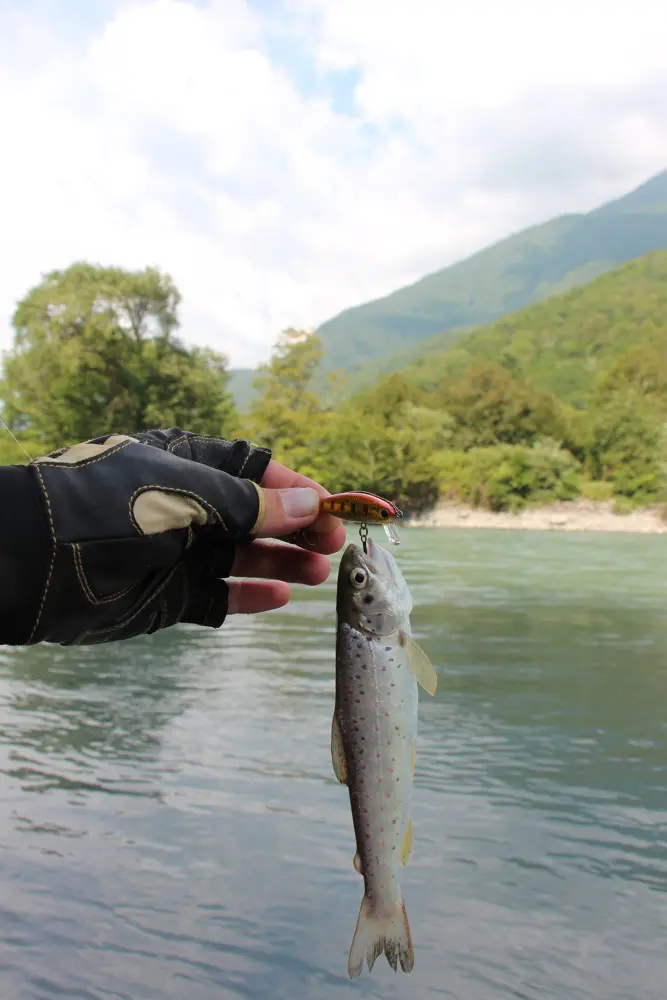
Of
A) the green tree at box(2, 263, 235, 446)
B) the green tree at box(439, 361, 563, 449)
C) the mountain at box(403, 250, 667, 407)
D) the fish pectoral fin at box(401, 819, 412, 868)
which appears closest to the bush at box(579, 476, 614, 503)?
the green tree at box(439, 361, 563, 449)

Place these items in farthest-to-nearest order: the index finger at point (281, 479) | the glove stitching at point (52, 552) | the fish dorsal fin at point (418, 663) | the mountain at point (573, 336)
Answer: the mountain at point (573, 336), the index finger at point (281, 479), the fish dorsal fin at point (418, 663), the glove stitching at point (52, 552)

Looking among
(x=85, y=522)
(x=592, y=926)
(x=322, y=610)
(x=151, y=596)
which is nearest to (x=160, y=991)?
(x=592, y=926)

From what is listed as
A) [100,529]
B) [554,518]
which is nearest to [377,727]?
[100,529]

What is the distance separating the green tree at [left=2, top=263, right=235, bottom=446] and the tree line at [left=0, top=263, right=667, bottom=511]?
0.20 feet

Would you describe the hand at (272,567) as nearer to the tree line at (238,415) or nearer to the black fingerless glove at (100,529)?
the black fingerless glove at (100,529)

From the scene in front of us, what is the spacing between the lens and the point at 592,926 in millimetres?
5270

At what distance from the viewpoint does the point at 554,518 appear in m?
59.0

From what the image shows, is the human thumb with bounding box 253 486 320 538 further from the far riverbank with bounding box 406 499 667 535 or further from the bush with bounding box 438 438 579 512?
the bush with bounding box 438 438 579 512

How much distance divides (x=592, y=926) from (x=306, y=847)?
1.76 metres

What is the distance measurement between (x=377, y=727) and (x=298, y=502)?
1.86 feet

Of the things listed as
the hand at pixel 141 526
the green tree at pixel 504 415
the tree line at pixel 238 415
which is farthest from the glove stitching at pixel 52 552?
the green tree at pixel 504 415

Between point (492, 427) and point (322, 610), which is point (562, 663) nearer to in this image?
point (322, 610)

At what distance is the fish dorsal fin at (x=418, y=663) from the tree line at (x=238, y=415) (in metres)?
55.5

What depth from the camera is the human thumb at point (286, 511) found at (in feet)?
7.95
